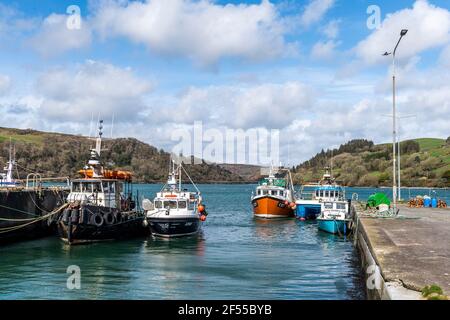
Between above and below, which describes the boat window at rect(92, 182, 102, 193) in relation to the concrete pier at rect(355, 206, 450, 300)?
above

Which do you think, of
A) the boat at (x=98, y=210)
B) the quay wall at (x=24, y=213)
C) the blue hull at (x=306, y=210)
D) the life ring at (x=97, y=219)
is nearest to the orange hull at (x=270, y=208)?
the blue hull at (x=306, y=210)

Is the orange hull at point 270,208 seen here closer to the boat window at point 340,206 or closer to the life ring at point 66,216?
the boat window at point 340,206

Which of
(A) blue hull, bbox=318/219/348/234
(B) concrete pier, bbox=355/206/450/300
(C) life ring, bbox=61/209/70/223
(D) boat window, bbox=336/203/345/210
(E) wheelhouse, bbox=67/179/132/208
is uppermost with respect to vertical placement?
(E) wheelhouse, bbox=67/179/132/208

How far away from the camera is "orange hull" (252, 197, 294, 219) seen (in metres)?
63.1

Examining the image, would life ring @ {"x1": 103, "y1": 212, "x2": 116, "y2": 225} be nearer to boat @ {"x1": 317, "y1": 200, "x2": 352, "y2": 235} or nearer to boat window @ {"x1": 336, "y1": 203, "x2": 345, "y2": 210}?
boat @ {"x1": 317, "y1": 200, "x2": 352, "y2": 235}

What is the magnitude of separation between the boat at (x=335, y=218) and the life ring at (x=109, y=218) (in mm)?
18625

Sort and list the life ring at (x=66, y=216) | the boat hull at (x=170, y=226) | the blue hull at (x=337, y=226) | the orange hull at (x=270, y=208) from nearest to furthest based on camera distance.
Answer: the life ring at (x=66, y=216) < the boat hull at (x=170, y=226) < the blue hull at (x=337, y=226) < the orange hull at (x=270, y=208)

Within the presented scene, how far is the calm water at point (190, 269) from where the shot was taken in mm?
22344

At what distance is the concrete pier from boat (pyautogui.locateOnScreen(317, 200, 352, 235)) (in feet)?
39.6

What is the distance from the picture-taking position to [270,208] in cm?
6306

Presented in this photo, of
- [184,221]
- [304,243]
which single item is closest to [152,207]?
[184,221]

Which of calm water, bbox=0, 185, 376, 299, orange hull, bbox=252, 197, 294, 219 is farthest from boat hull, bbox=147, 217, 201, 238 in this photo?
orange hull, bbox=252, 197, 294, 219
